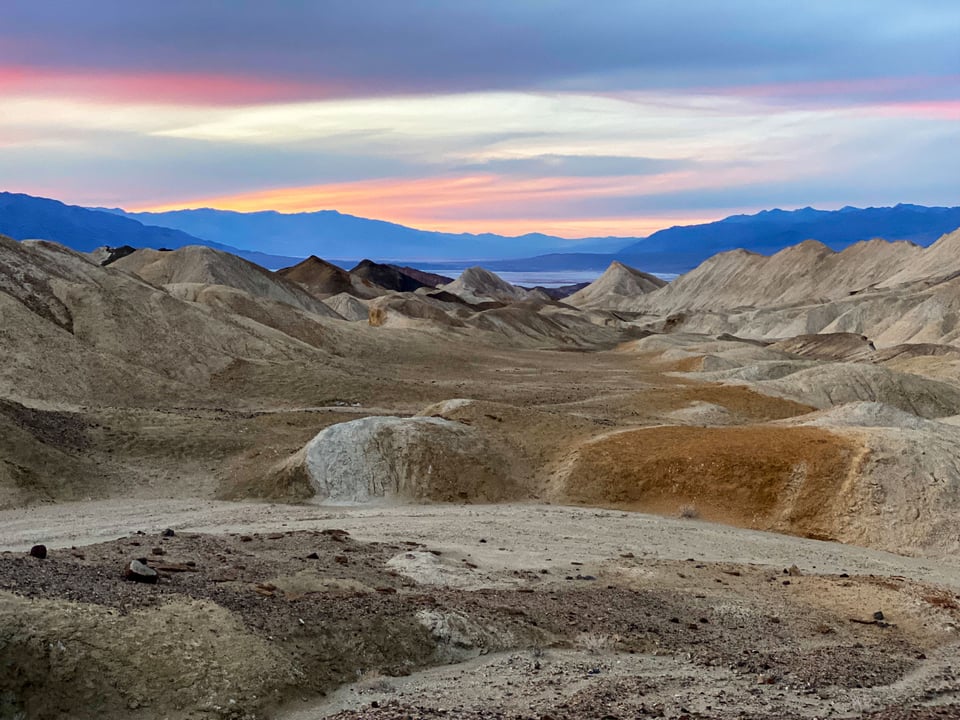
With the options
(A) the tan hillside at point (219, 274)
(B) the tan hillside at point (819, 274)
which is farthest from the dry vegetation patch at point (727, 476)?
(B) the tan hillside at point (819, 274)

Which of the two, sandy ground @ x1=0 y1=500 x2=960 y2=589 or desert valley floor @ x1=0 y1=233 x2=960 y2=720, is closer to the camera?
desert valley floor @ x1=0 y1=233 x2=960 y2=720

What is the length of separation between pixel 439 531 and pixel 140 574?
10.6 meters

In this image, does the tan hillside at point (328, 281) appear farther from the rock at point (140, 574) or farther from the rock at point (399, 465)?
the rock at point (140, 574)

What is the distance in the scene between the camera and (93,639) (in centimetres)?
1227

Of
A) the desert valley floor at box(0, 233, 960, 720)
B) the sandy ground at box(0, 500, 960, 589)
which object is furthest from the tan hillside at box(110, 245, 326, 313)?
the sandy ground at box(0, 500, 960, 589)

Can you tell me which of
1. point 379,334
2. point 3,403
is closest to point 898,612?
point 3,403

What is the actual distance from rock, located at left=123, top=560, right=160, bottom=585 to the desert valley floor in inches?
7.4

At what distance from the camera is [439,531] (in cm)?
2481

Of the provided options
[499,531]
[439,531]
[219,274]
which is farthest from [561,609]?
[219,274]

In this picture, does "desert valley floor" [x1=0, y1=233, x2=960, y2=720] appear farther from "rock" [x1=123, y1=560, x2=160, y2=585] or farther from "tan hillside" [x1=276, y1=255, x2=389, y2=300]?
"tan hillside" [x1=276, y1=255, x2=389, y2=300]

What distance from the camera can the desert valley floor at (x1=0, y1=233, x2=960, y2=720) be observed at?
12.9 m

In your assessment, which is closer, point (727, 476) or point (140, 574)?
point (140, 574)

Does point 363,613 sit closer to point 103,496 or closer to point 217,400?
point 103,496

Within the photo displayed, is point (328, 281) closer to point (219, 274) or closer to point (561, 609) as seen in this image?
point (219, 274)
